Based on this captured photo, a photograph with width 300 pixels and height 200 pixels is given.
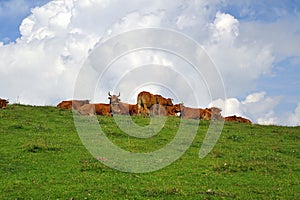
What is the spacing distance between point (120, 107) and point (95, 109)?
2600mm

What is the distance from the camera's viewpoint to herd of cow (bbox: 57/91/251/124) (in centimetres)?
3341

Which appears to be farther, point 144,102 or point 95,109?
point 144,102

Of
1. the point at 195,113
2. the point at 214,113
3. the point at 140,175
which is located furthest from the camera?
the point at 214,113

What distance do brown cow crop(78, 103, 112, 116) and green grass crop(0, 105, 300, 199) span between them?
23.5ft

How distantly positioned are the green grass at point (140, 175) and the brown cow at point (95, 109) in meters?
7.18

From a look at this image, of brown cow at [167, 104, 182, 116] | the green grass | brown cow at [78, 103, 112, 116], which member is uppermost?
brown cow at [167, 104, 182, 116]

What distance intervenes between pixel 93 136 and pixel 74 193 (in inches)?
387

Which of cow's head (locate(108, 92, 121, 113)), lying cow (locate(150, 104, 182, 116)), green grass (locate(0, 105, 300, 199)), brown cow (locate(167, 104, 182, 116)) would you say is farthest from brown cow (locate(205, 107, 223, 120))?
green grass (locate(0, 105, 300, 199))

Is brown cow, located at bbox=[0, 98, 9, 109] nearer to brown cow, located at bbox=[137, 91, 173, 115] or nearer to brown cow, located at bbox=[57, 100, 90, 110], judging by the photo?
brown cow, located at bbox=[57, 100, 90, 110]

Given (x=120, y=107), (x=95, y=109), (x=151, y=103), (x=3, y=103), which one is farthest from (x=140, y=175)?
(x=151, y=103)

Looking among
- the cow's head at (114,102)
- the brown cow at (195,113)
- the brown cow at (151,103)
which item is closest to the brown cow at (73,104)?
the cow's head at (114,102)

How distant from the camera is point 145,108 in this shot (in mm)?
35844

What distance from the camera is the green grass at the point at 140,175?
42.1ft

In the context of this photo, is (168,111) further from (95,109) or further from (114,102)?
(95,109)
